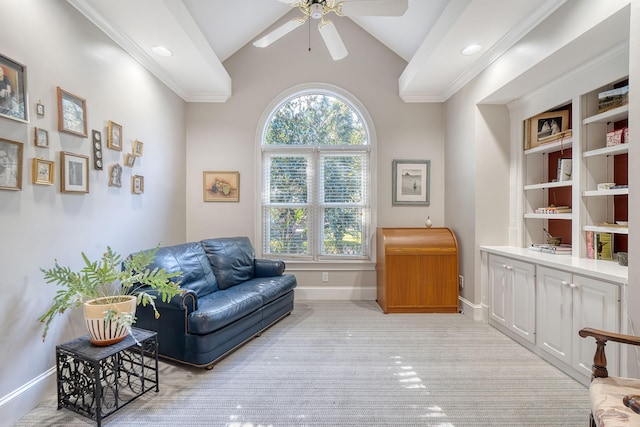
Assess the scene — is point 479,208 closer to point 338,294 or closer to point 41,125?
point 338,294

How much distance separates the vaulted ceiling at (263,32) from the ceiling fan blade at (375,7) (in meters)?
0.56

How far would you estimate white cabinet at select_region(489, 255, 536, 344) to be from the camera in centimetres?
261

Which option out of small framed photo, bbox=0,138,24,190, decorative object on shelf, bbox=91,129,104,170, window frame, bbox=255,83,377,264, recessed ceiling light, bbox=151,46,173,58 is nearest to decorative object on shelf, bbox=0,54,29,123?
small framed photo, bbox=0,138,24,190

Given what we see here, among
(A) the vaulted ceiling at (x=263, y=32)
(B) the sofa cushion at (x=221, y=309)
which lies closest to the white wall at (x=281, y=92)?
(A) the vaulted ceiling at (x=263, y=32)

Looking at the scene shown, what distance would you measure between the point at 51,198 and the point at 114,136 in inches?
32.6

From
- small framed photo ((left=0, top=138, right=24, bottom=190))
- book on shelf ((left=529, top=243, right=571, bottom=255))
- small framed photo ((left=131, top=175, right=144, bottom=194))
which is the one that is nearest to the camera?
small framed photo ((left=0, top=138, right=24, bottom=190))

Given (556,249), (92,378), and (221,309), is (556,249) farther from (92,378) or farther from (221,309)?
(92,378)

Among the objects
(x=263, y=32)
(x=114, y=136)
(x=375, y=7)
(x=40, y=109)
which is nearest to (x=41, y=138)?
(x=40, y=109)

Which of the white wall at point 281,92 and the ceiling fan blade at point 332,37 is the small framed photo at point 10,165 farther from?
the white wall at point 281,92

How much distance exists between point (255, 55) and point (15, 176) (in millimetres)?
3160

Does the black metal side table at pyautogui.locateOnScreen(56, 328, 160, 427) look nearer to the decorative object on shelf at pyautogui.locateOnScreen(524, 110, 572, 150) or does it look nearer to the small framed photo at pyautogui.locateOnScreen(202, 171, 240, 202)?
the small framed photo at pyautogui.locateOnScreen(202, 171, 240, 202)

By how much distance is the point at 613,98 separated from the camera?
228 cm

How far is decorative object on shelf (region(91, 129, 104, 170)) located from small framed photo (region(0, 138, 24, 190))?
24.1 inches

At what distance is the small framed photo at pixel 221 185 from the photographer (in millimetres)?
4082
